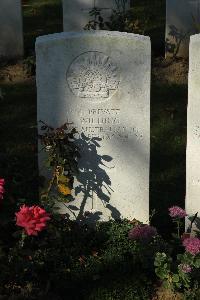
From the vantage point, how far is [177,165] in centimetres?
625

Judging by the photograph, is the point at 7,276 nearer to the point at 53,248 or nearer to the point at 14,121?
the point at 53,248

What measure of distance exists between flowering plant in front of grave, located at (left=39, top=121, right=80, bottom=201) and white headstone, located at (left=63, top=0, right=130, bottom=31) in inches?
166

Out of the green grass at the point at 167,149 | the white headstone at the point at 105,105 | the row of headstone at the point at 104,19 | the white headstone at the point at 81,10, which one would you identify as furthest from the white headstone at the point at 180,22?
the white headstone at the point at 105,105

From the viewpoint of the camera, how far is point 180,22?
8703mm

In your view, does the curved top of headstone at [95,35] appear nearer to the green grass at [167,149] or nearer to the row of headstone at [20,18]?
the green grass at [167,149]

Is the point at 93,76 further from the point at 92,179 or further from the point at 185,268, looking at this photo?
the point at 185,268

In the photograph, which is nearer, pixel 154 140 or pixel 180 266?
pixel 180 266

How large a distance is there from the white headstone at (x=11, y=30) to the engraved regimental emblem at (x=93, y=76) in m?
4.31

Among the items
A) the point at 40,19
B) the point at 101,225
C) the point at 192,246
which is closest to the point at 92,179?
the point at 101,225

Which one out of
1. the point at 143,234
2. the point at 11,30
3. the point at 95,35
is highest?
the point at 95,35

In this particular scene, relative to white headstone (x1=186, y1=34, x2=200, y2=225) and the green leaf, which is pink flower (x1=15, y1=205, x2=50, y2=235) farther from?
white headstone (x1=186, y1=34, x2=200, y2=225)

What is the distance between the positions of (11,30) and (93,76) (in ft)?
14.8

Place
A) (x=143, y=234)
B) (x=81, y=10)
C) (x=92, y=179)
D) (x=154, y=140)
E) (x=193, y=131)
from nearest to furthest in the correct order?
1. (x=143, y=234)
2. (x=193, y=131)
3. (x=92, y=179)
4. (x=154, y=140)
5. (x=81, y=10)

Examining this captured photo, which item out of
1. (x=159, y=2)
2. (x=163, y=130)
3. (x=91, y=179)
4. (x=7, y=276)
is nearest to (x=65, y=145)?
(x=91, y=179)
